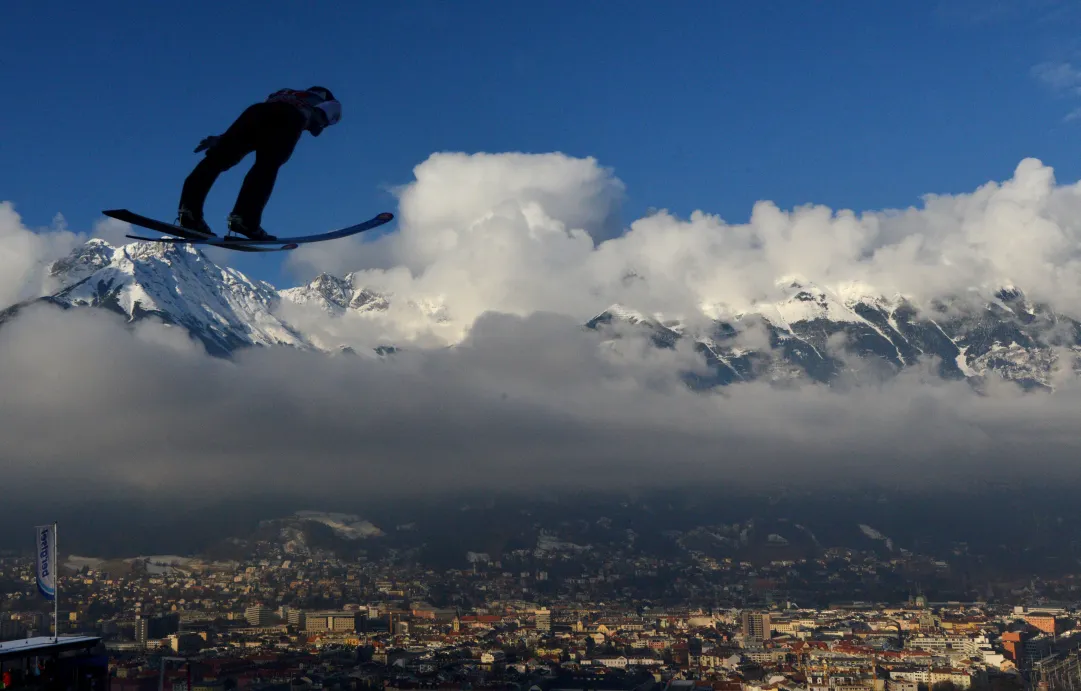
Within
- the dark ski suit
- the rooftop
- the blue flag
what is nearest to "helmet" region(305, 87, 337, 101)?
the dark ski suit

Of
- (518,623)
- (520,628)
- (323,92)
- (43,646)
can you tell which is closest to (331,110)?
(323,92)

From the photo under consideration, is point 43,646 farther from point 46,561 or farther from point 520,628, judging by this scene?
point 520,628

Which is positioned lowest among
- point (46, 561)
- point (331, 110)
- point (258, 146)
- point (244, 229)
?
point (46, 561)

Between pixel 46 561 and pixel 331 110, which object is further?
pixel 46 561

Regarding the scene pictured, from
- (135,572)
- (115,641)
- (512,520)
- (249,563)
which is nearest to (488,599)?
(249,563)

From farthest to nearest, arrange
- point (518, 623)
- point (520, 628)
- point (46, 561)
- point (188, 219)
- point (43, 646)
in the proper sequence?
1. point (518, 623)
2. point (520, 628)
3. point (46, 561)
4. point (43, 646)
5. point (188, 219)

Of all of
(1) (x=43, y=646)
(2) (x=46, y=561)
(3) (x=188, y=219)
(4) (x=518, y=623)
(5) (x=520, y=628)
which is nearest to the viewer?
(3) (x=188, y=219)

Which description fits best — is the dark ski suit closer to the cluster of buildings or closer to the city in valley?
the city in valley
